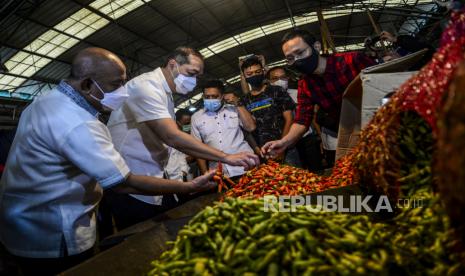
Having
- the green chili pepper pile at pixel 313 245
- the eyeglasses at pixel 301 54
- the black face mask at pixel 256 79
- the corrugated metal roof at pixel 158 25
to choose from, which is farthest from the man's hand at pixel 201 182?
the corrugated metal roof at pixel 158 25

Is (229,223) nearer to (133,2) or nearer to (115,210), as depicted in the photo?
(115,210)

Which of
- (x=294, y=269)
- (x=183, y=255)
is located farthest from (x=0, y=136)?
(x=294, y=269)

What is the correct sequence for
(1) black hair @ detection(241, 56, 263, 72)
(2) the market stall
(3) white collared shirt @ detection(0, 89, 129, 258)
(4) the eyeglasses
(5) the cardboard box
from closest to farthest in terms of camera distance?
(2) the market stall → (5) the cardboard box → (3) white collared shirt @ detection(0, 89, 129, 258) → (4) the eyeglasses → (1) black hair @ detection(241, 56, 263, 72)

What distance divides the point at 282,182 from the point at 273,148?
639mm

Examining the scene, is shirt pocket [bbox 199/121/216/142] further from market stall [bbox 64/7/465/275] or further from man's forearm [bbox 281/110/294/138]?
market stall [bbox 64/7/465/275]

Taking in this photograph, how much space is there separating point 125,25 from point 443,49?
50.2ft

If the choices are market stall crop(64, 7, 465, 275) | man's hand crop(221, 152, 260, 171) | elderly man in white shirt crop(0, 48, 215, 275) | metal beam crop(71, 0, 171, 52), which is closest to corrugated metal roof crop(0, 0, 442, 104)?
metal beam crop(71, 0, 171, 52)

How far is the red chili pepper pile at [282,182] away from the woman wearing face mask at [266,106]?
5.76ft

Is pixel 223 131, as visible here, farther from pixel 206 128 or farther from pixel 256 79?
pixel 256 79

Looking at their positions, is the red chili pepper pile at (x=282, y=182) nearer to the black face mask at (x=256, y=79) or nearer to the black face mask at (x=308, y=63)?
the black face mask at (x=308, y=63)

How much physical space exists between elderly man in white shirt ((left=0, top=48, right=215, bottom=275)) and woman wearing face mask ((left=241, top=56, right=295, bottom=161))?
3.13 m

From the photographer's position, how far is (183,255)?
4.98 feet

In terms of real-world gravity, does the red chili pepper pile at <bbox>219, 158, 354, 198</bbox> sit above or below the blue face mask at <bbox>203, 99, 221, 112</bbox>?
below

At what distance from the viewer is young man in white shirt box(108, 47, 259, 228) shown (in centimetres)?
360
